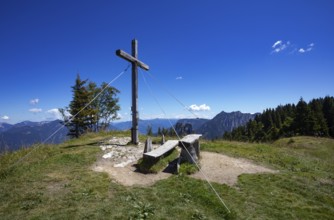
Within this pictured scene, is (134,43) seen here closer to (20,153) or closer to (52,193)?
(20,153)

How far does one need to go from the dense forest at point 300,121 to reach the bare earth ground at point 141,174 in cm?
3795

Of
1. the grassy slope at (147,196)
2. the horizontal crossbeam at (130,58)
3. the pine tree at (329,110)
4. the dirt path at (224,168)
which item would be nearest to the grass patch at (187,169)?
the dirt path at (224,168)

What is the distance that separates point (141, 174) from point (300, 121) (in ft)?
238

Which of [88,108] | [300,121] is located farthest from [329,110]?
[88,108]

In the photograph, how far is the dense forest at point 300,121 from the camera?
212 ft

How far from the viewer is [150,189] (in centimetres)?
806

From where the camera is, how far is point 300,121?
68188 millimetres

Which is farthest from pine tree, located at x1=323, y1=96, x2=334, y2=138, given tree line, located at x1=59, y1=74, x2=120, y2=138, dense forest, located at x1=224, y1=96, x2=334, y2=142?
tree line, located at x1=59, y1=74, x2=120, y2=138

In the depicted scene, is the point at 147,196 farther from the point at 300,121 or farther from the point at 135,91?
the point at 300,121

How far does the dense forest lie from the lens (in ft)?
212

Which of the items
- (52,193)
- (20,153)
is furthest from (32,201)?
(20,153)

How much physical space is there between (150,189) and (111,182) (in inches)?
66.7

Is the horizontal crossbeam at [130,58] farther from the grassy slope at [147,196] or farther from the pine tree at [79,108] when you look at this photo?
the pine tree at [79,108]

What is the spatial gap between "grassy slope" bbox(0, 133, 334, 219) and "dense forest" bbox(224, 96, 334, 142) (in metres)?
40.6
